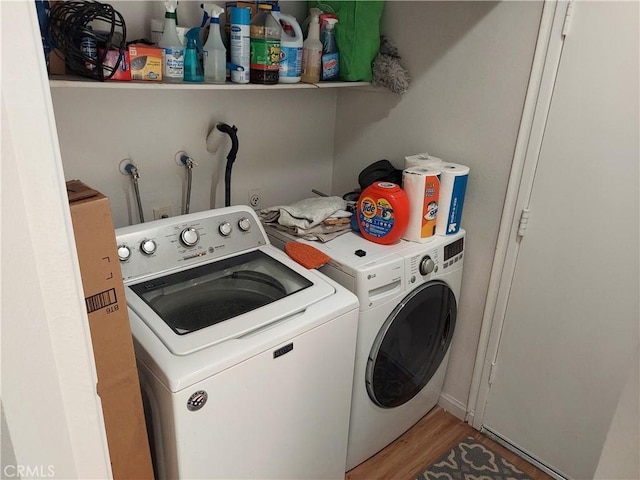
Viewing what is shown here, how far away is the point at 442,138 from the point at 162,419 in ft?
4.64

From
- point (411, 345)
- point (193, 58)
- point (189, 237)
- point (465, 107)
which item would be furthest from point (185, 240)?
point (465, 107)

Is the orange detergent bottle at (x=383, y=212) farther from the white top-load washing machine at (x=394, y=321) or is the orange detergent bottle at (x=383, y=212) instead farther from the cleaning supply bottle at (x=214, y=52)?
the cleaning supply bottle at (x=214, y=52)

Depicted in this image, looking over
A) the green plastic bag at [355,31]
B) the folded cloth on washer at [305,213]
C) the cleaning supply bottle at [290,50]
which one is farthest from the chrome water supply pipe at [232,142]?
the green plastic bag at [355,31]

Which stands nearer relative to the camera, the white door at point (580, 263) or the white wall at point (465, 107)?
the white door at point (580, 263)

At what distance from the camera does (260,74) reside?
162cm

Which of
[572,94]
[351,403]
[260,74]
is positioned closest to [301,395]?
[351,403]

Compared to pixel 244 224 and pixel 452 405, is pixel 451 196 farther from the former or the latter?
pixel 452 405

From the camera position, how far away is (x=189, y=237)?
1567mm

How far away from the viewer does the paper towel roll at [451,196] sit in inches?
69.5

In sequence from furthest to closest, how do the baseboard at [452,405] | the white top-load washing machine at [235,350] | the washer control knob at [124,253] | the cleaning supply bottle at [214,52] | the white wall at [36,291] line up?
the baseboard at [452,405], the cleaning supply bottle at [214,52], the washer control knob at [124,253], the white top-load washing machine at [235,350], the white wall at [36,291]

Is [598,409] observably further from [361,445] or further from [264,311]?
[264,311]

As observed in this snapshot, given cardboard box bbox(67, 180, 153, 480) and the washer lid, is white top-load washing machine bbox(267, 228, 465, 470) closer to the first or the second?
the washer lid

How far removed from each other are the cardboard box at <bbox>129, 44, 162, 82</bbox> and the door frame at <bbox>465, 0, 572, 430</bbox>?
3.93 feet

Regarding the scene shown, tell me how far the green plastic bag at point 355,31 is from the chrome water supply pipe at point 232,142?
505 millimetres
